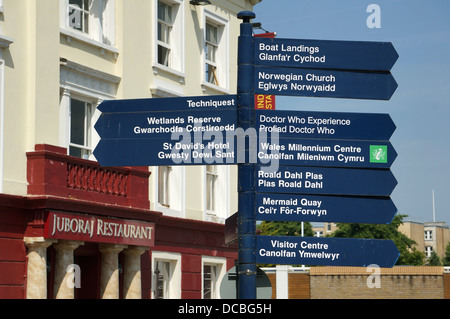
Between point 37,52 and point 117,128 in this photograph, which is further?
point 37,52

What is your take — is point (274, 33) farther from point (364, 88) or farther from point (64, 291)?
point (364, 88)

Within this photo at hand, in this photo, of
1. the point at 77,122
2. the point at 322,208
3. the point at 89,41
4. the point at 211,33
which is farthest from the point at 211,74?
the point at 322,208

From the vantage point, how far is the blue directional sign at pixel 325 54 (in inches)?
317

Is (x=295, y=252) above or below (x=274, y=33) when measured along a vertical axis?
below

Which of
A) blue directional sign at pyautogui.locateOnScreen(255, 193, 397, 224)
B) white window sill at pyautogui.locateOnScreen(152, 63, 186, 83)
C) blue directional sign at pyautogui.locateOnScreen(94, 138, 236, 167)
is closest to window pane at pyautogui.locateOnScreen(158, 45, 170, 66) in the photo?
white window sill at pyautogui.locateOnScreen(152, 63, 186, 83)

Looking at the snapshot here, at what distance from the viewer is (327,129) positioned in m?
8.01

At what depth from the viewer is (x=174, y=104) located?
27.1 feet

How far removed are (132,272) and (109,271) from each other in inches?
37.7

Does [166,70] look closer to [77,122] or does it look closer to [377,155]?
[77,122]

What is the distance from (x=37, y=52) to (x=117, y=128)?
8.30 m

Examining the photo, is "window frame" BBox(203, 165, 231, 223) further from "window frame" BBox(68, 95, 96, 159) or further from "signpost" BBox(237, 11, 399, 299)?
"signpost" BBox(237, 11, 399, 299)

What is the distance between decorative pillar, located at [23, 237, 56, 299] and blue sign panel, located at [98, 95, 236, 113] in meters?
7.49

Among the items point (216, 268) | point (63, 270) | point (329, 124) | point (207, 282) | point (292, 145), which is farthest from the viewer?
point (216, 268)
